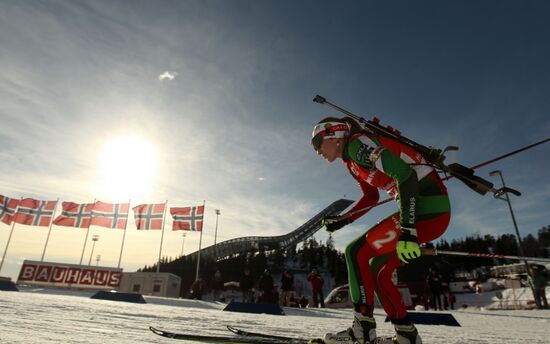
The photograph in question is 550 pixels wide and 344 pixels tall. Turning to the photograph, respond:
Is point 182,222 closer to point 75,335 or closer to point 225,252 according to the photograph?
point 75,335

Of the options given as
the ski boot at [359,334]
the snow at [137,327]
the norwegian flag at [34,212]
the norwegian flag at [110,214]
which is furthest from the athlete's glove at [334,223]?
the norwegian flag at [34,212]

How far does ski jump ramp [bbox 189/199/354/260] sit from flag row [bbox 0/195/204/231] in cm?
4909

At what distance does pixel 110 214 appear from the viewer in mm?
32469

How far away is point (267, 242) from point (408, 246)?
9170 cm

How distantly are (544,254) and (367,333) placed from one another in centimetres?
12468

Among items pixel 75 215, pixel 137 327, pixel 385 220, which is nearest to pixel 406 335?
pixel 385 220

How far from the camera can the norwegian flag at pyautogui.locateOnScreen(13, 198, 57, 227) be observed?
3192 centimetres

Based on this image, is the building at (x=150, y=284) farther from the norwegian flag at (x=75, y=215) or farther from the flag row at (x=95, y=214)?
the norwegian flag at (x=75, y=215)

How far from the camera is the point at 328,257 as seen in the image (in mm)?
94062

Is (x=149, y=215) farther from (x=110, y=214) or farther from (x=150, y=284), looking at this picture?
(x=150, y=284)

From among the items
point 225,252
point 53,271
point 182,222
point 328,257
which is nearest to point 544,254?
point 328,257

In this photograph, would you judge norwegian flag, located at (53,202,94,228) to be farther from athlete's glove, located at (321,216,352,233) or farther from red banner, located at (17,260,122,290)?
athlete's glove, located at (321,216,352,233)

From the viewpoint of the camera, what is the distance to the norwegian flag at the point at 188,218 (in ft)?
101

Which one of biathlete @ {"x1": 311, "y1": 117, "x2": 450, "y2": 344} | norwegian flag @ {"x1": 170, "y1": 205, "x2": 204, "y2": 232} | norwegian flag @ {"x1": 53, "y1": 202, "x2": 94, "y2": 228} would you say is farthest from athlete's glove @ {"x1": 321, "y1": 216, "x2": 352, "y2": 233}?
norwegian flag @ {"x1": 53, "y1": 202, "x2": 94, "y2": 228}
